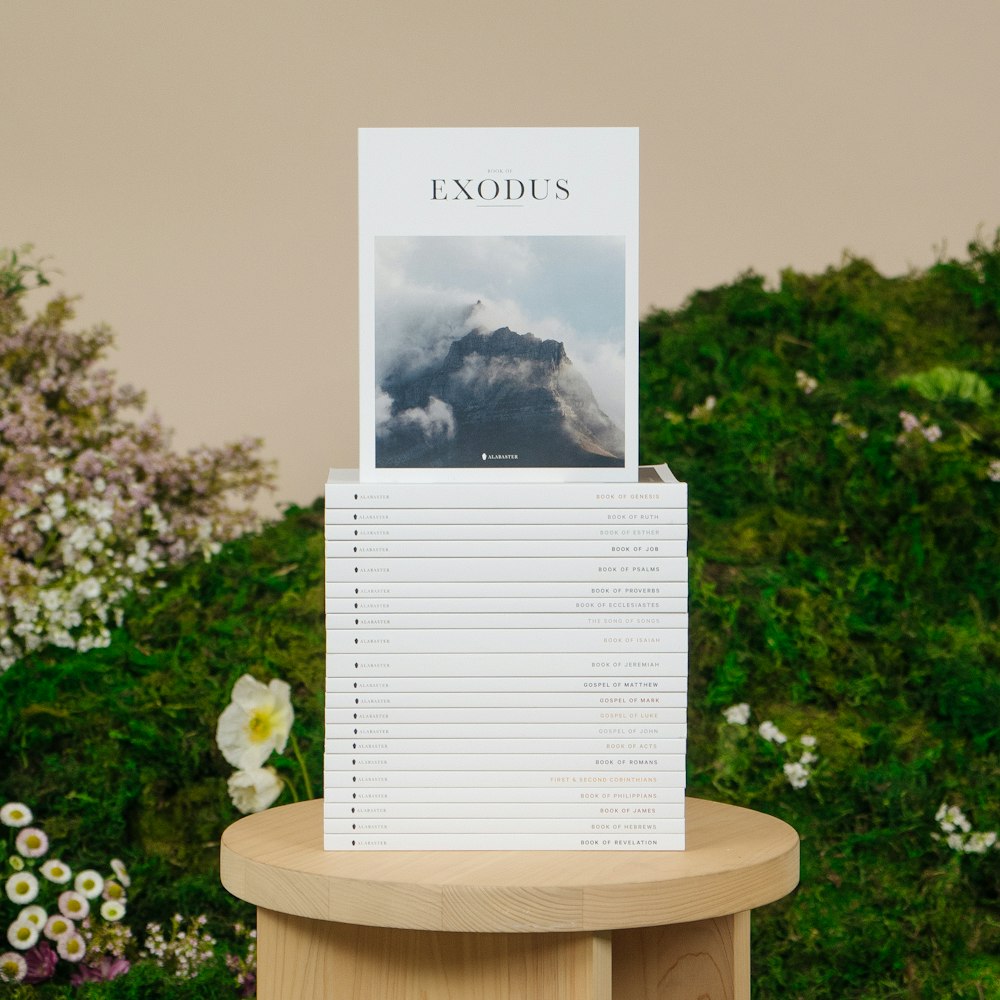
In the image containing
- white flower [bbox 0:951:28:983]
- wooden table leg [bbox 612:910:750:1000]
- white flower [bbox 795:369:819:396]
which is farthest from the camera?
white flower [bbox 795:369:819:396]

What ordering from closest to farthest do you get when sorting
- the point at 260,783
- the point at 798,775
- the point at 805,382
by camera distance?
the point at 260,783, the point at 798,775, the point at 805,382

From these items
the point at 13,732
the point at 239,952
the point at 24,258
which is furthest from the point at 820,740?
the point at 24,258

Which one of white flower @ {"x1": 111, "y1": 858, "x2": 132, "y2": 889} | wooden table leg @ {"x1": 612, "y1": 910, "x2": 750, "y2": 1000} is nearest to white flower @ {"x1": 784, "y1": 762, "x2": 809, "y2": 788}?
wooden table leg @ {"x1": 612, "y1": 910, "x2": 750, "y2": 1000}

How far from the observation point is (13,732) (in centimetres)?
246

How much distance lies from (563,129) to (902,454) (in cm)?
153

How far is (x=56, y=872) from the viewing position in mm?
2326

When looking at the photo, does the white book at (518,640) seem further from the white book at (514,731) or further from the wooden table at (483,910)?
the wooden table at (483,910)

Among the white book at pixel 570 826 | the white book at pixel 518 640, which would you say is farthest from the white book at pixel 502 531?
the white book at pixel 570 826

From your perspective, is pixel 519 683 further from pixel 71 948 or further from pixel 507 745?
pixel 71 948

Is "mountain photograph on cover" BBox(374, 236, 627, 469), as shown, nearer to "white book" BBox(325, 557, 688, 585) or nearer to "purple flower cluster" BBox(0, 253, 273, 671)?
"white book" BBox(325, 557, 688, 585)

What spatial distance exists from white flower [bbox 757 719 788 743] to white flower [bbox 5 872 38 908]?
1.46 meters

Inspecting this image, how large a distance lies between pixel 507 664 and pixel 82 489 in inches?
64.5

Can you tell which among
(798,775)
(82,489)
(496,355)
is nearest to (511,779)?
(496,355)

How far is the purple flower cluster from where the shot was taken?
261 cm
